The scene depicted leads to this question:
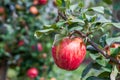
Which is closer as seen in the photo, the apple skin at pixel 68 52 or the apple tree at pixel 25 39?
the apple skin at pixel 68 52

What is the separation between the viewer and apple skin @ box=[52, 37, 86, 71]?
1126 millimetres

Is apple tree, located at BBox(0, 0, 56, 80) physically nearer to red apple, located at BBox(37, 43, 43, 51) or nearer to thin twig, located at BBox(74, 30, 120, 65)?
red apple, located at BBox(37, 43, 43, 51)

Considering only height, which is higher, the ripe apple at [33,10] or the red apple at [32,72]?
the ripe apple at [33,10]

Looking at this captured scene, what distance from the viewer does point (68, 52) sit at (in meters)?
1.13

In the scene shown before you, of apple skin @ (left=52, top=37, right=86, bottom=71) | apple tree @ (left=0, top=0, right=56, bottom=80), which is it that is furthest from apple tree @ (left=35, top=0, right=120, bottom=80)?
apple tree @ (left=0, top=0, right=56, bottom=80)

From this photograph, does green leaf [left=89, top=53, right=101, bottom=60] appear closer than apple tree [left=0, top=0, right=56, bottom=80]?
Yes

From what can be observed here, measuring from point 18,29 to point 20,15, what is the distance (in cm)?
11

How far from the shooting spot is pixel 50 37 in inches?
129

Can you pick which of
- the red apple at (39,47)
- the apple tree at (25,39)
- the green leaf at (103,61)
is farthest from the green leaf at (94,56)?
the red apple at (39,47)

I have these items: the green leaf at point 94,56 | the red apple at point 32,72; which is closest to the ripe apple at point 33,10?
the red apple at point 32,72

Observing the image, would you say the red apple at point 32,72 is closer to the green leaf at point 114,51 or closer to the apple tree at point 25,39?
the apple tree at point 25,39

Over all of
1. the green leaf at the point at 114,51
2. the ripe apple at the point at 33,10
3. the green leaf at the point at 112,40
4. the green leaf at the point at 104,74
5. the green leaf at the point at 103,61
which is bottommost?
the ripe apple at the point at 33,10

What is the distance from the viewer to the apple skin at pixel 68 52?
113cm

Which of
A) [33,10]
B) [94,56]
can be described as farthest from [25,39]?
[94,56]
